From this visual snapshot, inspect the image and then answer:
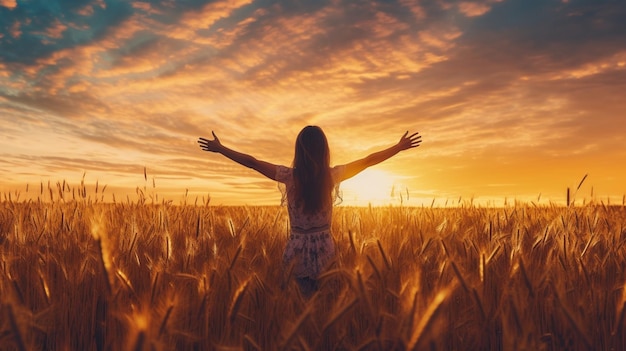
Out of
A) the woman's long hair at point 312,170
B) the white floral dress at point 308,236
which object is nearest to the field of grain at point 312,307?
the white floral dress at point 308,236

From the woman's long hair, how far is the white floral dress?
7cm

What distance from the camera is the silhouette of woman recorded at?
12.3ft

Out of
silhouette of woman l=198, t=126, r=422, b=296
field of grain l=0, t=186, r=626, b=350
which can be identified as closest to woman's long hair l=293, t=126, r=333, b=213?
silhouette of woman l=198, t=126, r=422, b=296

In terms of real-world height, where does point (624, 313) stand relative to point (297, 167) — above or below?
below

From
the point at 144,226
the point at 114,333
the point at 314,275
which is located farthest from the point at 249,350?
the point at 144,226

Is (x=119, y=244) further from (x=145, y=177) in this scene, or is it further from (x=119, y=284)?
(x=145, y=177)

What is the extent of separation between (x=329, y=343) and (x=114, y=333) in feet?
2.83

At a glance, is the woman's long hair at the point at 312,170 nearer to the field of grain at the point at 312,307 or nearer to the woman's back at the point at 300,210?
the woman's back at the point at 300,210

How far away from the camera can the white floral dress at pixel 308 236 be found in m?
3.71

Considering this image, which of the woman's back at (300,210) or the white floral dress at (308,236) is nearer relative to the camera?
the white floral dress at (308,236)

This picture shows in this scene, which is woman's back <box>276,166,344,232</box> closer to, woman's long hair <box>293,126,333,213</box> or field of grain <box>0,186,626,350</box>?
woman's long hair <box>293,126,333,213</box>

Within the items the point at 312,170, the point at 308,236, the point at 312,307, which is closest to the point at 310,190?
the point at 312,170

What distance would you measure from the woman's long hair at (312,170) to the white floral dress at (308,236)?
7 centimetres

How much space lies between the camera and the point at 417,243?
4184 millimetres
